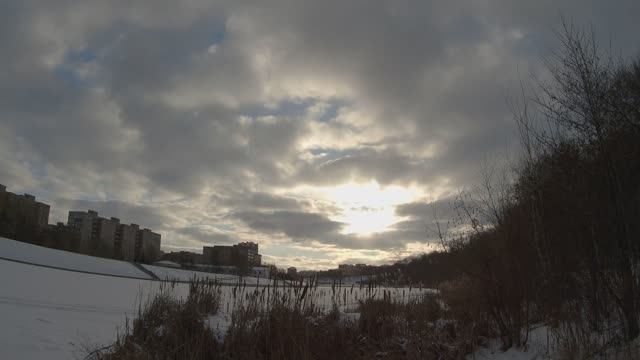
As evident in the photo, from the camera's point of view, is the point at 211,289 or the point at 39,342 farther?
the point at 211,289

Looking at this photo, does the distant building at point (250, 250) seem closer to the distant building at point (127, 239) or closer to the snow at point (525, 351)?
the distant building at point (127, 239)

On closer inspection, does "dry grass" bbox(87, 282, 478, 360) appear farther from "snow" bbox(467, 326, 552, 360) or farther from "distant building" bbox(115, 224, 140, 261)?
"distant building" bbox(115, 224, 140, 261)

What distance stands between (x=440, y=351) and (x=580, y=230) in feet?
10.0

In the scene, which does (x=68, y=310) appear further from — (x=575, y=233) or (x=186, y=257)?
(x=186, y=257)

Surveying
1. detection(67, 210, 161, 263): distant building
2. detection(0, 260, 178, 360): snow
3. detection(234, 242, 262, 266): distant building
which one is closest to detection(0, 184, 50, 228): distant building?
detection(67, 210, 161, 263): distant building

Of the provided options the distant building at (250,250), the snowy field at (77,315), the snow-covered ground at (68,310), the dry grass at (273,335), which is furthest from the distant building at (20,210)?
the dry grass at (273,335)

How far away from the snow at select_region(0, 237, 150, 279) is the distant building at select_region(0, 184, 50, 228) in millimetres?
29226

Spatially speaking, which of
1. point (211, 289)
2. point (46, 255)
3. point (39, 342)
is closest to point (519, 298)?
point (211, 289)

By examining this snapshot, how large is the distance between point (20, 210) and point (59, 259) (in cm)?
4162

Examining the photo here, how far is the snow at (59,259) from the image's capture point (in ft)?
118

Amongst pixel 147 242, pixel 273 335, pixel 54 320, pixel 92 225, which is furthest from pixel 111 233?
pixel 273 335

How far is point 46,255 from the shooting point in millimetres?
39719

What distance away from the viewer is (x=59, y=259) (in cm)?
3972

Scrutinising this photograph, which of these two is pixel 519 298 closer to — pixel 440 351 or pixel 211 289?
pixel 440 351
